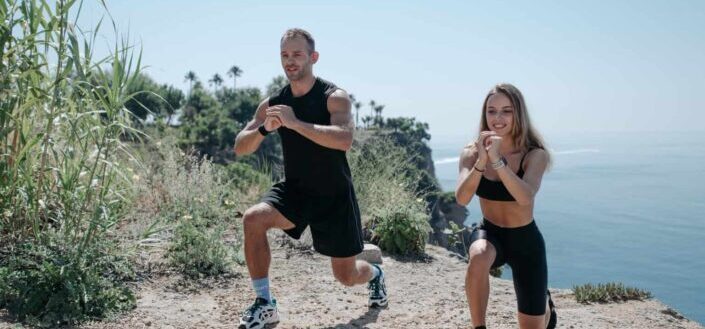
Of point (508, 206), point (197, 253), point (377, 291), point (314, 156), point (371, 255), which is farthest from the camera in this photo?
point (371, 255)

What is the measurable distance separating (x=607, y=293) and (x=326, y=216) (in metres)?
2.92

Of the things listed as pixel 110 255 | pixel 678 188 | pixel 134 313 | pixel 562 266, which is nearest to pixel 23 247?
pixel 110 255

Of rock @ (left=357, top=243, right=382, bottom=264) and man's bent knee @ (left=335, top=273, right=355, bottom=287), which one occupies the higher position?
man's bent knee @ (left=335, top=273, right=355, bottom=287)

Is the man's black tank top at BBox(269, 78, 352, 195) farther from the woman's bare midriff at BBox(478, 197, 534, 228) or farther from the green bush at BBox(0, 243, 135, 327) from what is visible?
the green bush at BBox(0, 243, 135, 327)

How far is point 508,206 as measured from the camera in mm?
3273

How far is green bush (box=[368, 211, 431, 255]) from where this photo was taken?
261 inches

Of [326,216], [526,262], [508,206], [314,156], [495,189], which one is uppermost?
[314,156]

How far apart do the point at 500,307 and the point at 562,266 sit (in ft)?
203

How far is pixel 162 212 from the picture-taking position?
20.9 feet

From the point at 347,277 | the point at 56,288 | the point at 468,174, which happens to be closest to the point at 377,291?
the point at 347,277

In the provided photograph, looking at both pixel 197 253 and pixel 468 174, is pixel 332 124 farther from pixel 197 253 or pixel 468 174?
pixel 197 253

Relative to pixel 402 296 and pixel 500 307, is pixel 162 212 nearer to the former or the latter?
pixel 402 296

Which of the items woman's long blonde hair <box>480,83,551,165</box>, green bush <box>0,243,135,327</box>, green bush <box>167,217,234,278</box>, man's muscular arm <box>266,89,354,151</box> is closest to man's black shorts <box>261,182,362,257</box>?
man's muscular arm <box>266,89,354,151</box>

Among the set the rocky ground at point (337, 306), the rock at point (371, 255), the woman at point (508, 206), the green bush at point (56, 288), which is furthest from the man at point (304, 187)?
the rock at point (371, 255)
